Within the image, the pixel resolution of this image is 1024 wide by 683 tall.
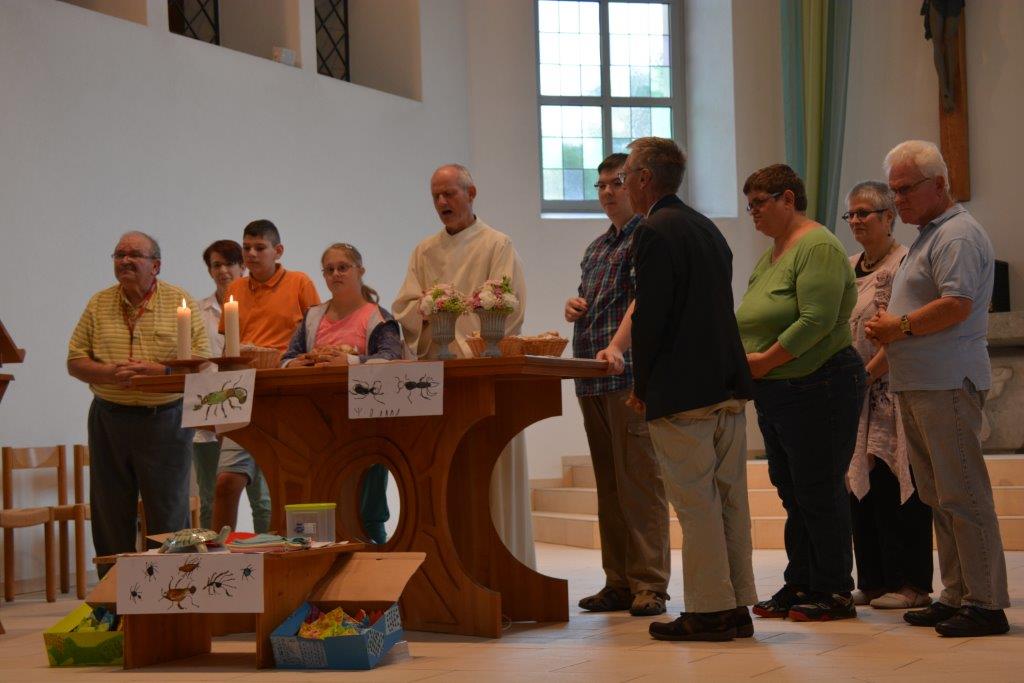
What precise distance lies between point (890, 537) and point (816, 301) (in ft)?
3.35

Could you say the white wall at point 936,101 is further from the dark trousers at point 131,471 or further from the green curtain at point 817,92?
the dark trousers at point 131,471

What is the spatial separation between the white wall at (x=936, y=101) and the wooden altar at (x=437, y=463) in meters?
5.84

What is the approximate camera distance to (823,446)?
13.6ft

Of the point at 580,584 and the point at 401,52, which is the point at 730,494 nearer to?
the point at 580,584

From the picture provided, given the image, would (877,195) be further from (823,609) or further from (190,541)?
(190,541)

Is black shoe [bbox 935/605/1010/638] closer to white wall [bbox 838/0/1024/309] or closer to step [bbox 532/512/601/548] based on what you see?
step [bbox 532/512/601/548]

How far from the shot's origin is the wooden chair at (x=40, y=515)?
20.2ft

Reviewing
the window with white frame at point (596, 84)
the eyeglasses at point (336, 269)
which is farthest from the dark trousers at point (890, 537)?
the window with white frame at point (596, 84)

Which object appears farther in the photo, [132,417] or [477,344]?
[132,417]

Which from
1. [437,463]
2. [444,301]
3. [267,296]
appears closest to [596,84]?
[267,296]

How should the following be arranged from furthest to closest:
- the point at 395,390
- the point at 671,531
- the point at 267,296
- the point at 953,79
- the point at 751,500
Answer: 1. the point at 953,79
2. the point at 671,531
3. the point at 751,500
4. the point at 267,296
5. the point at 395,390

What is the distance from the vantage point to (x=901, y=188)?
12.7ft

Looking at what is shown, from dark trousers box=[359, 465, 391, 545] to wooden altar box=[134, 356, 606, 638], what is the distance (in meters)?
0.40

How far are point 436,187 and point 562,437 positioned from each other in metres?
5.28
